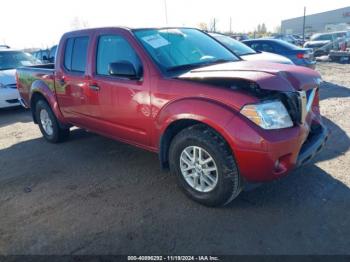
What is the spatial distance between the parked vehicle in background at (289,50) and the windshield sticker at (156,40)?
662 cm

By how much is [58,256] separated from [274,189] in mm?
2294

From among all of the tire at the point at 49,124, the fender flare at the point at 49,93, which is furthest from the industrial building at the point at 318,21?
the fender flare at the point at 49,93

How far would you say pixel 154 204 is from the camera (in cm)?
345

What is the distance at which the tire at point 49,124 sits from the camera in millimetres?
5648

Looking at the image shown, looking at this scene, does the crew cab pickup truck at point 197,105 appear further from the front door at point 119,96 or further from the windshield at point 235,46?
the windshield at point 235,46

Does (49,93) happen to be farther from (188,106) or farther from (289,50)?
(289,50)

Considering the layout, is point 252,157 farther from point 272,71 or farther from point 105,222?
point 105,222

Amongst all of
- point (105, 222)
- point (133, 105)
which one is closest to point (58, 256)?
point (105, 222)

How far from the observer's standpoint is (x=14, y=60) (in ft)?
31.9

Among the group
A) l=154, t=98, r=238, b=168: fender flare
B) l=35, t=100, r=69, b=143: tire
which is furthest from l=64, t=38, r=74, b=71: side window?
l=154, t=98, r=238, b=168: fender flare

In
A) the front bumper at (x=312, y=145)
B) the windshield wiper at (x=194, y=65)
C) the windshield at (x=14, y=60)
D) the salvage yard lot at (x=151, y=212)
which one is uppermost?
the windshield wiper at (x=194, y=65)

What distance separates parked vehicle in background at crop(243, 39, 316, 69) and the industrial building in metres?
61.3

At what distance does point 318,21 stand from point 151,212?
81572 millimetres

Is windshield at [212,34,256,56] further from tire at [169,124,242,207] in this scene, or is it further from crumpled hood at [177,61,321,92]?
tire at [169,124,242,207]
